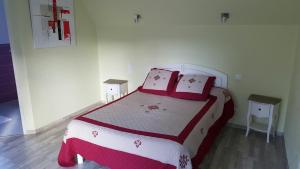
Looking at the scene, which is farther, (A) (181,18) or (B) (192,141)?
(A) (181,18)

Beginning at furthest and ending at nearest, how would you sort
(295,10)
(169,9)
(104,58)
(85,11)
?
(104,58) → (85,11) → (169,9) → (295,10)

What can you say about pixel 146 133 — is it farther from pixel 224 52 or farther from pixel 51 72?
pixel 51 72

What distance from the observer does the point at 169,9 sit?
3414 millimetres

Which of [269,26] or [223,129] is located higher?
[269,26]

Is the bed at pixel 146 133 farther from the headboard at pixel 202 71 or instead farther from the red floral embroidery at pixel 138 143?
the headboard at pixel 202 71

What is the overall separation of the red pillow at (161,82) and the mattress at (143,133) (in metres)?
0.41

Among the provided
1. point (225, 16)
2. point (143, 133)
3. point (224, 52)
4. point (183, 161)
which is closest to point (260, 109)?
point (224, 52)

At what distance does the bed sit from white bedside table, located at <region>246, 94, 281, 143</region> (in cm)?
38

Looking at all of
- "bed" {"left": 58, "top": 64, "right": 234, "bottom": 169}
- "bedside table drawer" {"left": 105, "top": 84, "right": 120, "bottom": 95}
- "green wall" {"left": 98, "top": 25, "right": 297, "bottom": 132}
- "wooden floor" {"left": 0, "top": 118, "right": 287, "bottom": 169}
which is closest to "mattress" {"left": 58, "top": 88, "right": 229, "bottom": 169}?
"bed" {"left": 58, "top": 64, "right": 234, "bottom": 169}

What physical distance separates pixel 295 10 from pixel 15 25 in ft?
11.2

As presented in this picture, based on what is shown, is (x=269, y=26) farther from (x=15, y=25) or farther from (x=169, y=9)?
(x=15, y=25)

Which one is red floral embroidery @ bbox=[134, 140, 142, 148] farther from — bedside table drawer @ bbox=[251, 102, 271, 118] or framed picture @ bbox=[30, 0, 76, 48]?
framed picture @ bbox=[30, 0, 76, 48]

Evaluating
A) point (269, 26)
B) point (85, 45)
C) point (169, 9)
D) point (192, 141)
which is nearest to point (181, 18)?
point (169, 9)

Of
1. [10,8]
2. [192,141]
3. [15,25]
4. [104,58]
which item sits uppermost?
[10,8]
